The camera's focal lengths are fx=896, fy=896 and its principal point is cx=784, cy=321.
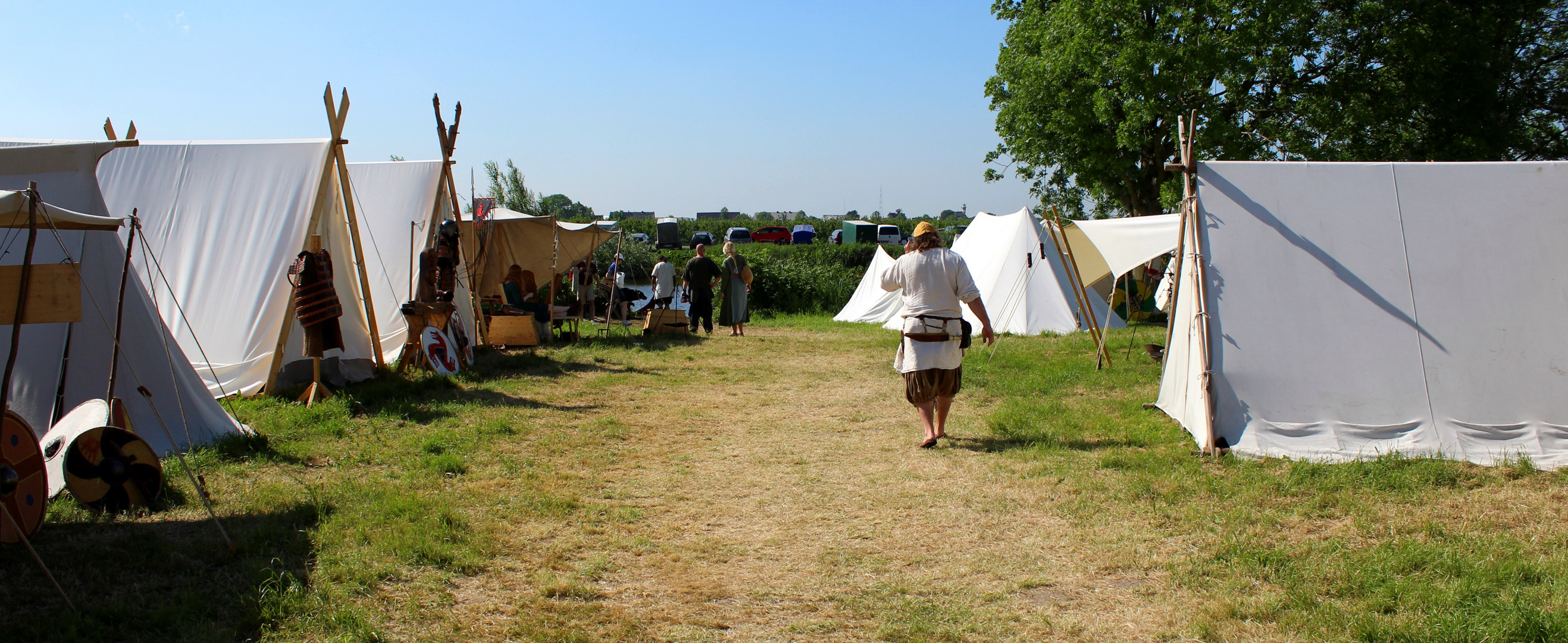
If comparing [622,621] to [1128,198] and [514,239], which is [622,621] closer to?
[514,239]

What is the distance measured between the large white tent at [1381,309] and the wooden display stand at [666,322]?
27.4ft

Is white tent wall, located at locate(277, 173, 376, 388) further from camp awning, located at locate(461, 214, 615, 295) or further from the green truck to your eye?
the green truck

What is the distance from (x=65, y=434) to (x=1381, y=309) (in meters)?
6.94

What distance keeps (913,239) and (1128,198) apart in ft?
47.0

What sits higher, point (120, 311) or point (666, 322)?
point (120, 311)

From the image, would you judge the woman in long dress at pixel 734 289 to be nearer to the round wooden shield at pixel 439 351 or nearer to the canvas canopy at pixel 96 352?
the round wooden shield at pixel 439 351

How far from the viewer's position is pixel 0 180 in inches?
184

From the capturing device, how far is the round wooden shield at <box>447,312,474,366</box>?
29.2 feet

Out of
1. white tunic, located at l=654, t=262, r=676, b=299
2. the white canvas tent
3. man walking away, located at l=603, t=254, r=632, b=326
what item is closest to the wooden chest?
white tunic, located at l=654, t=262, r=676, b=299

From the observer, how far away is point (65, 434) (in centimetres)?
416

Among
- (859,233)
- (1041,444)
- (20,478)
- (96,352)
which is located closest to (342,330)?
(96,352)

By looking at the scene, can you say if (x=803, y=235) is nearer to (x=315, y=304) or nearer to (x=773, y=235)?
(x=773, y=235)

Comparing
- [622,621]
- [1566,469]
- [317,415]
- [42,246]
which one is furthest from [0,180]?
[1566,469]

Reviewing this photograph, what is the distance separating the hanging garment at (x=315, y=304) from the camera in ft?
22.6
